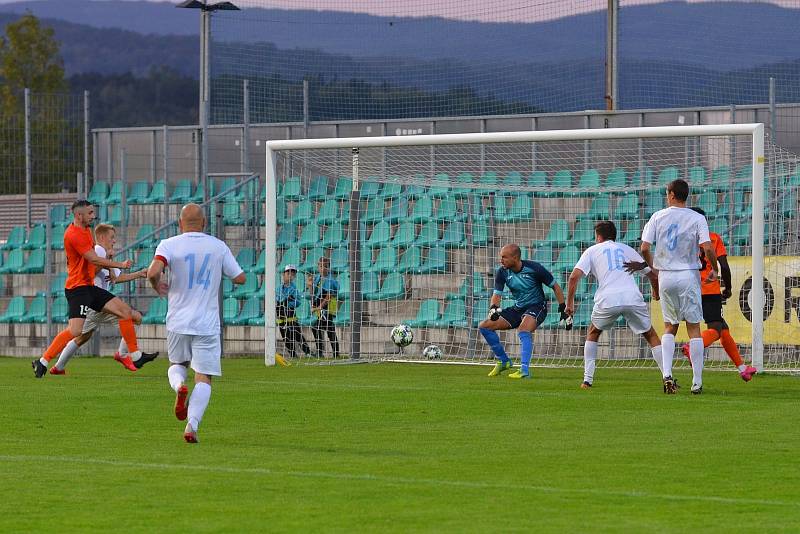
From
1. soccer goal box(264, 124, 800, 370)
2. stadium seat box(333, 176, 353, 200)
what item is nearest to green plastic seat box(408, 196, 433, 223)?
soccer goal box(264, 124, 800, 370)

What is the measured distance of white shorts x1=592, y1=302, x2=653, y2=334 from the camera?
581 inches

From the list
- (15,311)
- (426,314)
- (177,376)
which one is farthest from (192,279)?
(15,311)

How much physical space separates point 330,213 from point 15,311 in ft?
22.1

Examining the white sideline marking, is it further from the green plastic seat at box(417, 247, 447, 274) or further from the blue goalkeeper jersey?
the green plastic seat at box(417, 247, 447, 274)

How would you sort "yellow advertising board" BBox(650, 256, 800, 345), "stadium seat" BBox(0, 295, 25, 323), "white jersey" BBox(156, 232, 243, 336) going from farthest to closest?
"stadium seat" BBox(0, 295, 25, 323) → "yellow advertising board" BBox(650, 256, 800, 345) → "white jersey" BBox(156, 232, 243, 336)

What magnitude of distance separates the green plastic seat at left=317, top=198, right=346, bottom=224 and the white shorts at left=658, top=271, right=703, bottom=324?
343 inches

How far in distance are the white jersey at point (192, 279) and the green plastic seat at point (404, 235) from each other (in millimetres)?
11467

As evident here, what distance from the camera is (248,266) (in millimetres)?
23625

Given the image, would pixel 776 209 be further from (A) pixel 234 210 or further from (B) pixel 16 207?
(B) pixel 16 207

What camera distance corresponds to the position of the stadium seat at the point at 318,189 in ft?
74.7

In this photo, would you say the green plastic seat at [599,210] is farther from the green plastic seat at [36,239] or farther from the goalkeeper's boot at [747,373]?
the green plastic seat at [36,239]

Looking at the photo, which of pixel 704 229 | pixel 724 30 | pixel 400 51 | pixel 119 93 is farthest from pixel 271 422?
pixel 119 93

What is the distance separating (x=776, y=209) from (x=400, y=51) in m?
11.7

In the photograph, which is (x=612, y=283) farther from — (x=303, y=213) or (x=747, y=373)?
(x=303, y=213)
